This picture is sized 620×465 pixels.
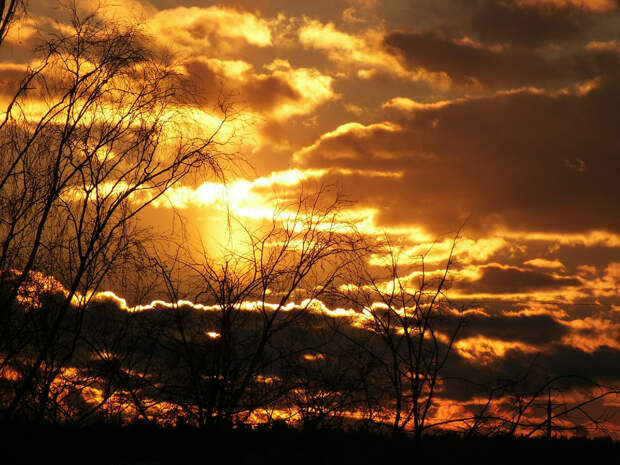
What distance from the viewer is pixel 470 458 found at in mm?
7094

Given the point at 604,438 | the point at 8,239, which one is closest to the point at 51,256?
the point at 8,239

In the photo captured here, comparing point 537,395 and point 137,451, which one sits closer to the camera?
point 137,451

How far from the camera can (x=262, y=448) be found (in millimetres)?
7059

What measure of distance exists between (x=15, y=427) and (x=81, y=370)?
2556mm

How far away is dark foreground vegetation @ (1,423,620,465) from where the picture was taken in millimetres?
6766

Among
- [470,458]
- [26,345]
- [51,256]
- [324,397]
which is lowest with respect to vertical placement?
[470,458]

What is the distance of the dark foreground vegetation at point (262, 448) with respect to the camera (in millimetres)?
6766

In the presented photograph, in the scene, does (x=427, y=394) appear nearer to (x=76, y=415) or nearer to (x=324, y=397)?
(x=324, y=397)

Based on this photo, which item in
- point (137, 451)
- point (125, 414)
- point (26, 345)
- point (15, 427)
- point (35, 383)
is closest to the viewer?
point (137, 451)

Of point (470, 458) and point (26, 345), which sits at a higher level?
point (26, 345)

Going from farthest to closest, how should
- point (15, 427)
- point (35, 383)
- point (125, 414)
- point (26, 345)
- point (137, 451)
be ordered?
point (26, 345)
point (35, 383)
point (125, 414)
point (15, 427)
point (137, 451)

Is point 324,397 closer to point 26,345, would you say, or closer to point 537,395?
point 537,395

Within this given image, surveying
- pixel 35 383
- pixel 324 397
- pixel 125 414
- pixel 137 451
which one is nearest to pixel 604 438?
pixel 324 397

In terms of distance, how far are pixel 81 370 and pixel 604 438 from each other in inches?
334
